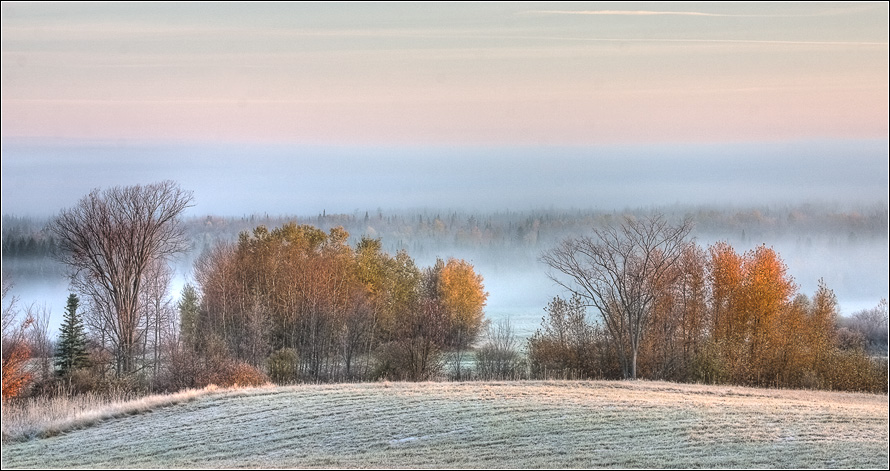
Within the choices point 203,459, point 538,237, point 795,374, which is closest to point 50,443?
point 203,459

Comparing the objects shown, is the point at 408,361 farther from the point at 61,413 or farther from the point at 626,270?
the point at 61,413

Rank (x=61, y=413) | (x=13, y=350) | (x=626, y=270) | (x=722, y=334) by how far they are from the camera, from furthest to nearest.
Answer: (x=722, y=334) → (x=626, y=270) → (x=13, y=350) → (x=61, y=413)

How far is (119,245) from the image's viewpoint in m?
42.5

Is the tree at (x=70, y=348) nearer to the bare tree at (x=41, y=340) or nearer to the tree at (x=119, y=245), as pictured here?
the bare tree at (x=41, y=340)

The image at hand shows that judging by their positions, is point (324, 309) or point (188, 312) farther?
point (324, 309)

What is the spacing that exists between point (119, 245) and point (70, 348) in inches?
359

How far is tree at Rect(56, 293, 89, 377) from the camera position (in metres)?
34.0

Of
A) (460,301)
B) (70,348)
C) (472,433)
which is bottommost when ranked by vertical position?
(472,433)

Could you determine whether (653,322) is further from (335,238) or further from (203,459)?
(203,459)

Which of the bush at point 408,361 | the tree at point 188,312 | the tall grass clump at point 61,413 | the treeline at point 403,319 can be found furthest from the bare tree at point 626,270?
the tall grass clump at point 61,413

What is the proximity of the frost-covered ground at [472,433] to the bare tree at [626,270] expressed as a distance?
50.1 feet

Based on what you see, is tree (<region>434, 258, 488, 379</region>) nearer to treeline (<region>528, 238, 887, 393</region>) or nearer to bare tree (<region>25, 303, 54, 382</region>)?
treeline (<region>528, 238, 887, 393</region>)

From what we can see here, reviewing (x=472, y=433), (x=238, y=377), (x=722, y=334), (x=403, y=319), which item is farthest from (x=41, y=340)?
(x=722, y=334)

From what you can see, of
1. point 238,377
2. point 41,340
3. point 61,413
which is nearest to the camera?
point 61,413
